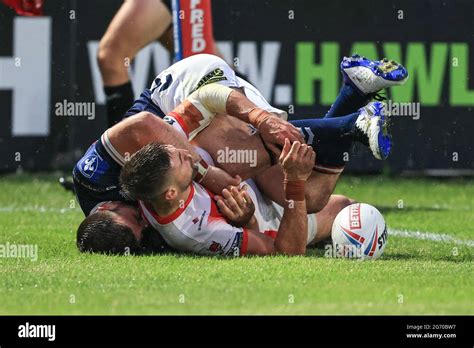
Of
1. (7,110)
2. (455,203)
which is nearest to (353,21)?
(455,203)

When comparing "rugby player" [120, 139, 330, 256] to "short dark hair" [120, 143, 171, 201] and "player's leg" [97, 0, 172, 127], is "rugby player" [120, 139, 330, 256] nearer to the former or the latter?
"short dark hair" [120, 143, 171, 201]

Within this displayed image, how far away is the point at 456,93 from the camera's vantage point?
41.7 ft

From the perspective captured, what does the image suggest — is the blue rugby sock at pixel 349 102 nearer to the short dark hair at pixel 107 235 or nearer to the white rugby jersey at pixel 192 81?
the white rugby jersey at pixel 192 81

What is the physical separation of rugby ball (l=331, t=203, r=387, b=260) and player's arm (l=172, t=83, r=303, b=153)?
68cm

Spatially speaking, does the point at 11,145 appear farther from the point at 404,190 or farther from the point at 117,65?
the point at 404,190

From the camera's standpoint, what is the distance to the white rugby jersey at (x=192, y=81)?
8555 mm

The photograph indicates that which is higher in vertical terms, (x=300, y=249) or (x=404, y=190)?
(x=300, y=249)

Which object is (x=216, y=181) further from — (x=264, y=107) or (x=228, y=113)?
(x=264, y=107)

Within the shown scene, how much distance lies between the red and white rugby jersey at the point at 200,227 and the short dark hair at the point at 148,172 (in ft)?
0.91

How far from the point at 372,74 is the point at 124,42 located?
388cm

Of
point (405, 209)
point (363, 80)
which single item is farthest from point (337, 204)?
point (405, 209)

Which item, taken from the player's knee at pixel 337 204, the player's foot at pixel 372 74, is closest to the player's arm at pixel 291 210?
the player's knee at pixel 337 204

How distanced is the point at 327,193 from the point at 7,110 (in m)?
5.16
